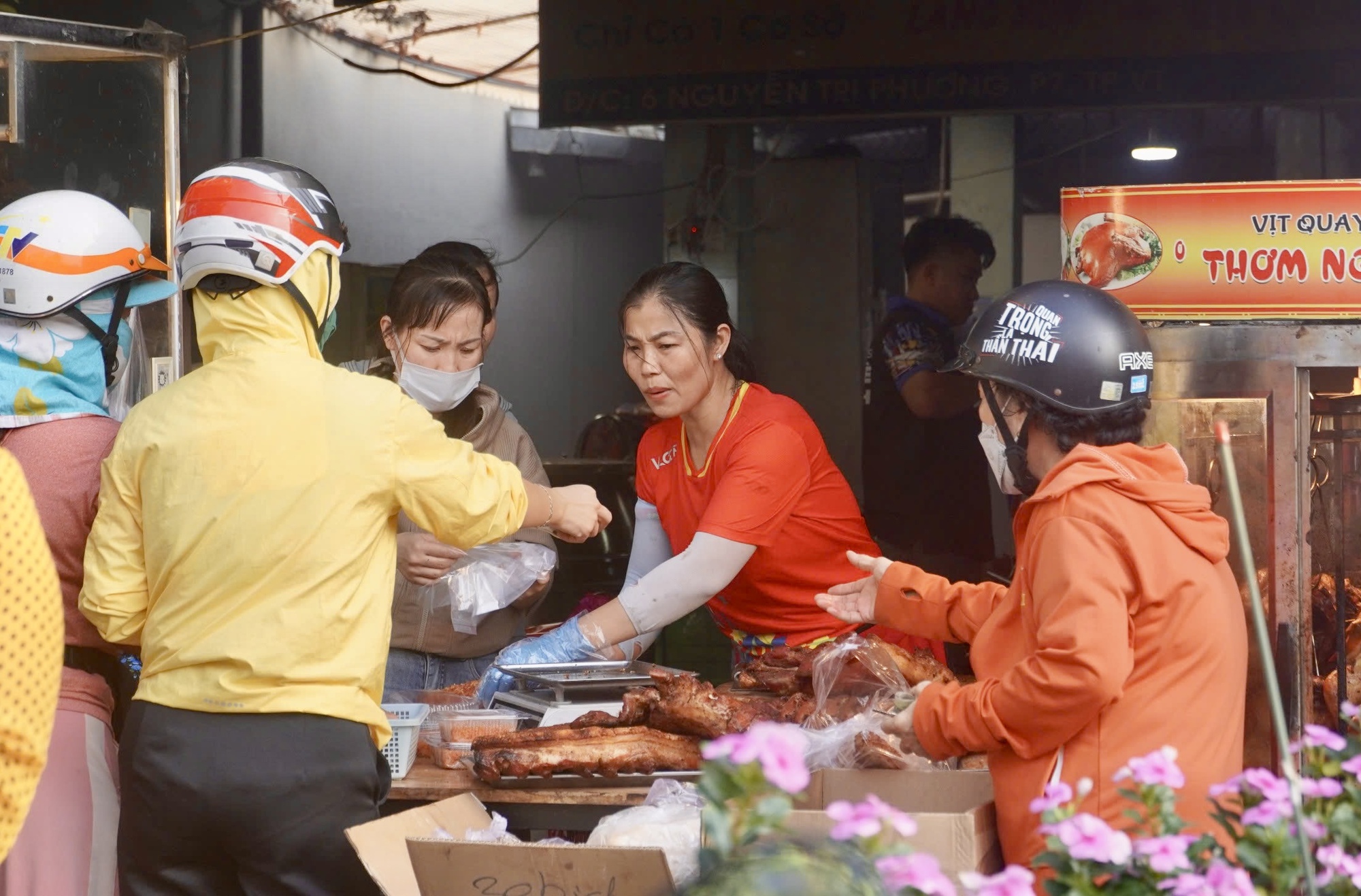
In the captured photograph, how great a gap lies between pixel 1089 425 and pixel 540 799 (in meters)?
1.31

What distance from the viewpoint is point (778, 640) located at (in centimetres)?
377

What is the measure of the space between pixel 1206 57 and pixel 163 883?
444 centimetres

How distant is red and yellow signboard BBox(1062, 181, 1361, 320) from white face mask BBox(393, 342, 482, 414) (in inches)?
64.1

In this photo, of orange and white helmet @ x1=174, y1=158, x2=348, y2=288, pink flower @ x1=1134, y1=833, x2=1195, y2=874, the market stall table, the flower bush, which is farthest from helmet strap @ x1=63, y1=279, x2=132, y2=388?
pink flower @ x1=1134, y1=833, x2=1195, y2=874

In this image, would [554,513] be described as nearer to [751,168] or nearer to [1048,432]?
[1048,432]

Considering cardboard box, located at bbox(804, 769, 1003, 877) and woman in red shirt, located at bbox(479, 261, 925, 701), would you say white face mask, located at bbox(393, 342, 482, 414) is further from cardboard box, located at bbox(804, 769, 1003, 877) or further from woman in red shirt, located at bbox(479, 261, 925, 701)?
cardboard box, located at bbox(804, 769, 1003, 877)

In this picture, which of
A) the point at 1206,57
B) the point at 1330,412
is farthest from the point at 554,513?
the point at 1206,57

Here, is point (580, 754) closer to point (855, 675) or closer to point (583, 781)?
point (583, 781)

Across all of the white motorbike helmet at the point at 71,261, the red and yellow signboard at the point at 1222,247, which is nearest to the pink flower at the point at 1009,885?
the red and yellow signboard at the point at 1222,247

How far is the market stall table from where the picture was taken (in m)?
2.81

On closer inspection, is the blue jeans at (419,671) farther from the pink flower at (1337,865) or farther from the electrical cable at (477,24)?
the electrical cable at (477,24)

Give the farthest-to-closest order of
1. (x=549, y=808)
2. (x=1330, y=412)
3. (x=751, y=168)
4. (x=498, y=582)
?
1. (x=751, y=168)
2. (x=498, y=582)
3. (x=1330, y=412)
4. (x=549, y=808)

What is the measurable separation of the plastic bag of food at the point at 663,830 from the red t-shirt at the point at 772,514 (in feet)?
3.55

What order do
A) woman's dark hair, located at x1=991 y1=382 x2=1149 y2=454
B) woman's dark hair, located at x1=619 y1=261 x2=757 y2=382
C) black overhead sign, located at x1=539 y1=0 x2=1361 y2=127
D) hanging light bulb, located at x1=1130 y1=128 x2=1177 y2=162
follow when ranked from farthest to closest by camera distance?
hanging light bulb, located at x1=1130 y1=128 x2=1177 y2=162
black overhead sign, located at x1=539 y1=0 x2=1361 y2=127
woman's dark hair, located at x1=619 y1=261 x2=757 y2=382
woman's dark hair, located at x1=991 y1=382 x2=1149 y2=454
